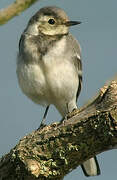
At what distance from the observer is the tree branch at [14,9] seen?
9.28 feet

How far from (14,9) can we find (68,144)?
1396mm

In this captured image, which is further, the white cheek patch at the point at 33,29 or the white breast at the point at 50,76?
the white cheek patch at the point at 33,29

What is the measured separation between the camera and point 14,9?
293cm

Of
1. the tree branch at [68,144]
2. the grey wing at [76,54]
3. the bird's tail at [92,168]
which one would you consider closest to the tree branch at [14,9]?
the tree branch at [68,144]

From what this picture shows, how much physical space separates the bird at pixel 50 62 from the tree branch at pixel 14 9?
3.06 meters

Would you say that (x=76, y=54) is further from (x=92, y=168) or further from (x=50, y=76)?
(x=92, y=168)

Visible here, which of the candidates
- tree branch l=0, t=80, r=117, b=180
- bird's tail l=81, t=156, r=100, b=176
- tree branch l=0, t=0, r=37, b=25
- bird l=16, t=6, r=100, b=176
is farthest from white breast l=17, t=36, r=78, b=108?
tree branch l=0, t=0, r=37, b=25

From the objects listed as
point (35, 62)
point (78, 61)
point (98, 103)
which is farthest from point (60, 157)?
point (78, 61)

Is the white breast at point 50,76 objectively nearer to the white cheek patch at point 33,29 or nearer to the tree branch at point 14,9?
the white cheek patch at point 33,29

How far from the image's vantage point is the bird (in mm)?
6074

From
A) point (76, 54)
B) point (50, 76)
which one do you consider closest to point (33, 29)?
point (76, 54)

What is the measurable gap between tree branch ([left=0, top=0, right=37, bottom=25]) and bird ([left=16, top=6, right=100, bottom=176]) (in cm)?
306

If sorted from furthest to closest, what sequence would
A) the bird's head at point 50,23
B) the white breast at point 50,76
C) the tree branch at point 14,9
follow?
the bird's head at point 50,23 → the white breast at point 50,76 → the tree branch at point 14,9

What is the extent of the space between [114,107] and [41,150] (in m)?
0.90
